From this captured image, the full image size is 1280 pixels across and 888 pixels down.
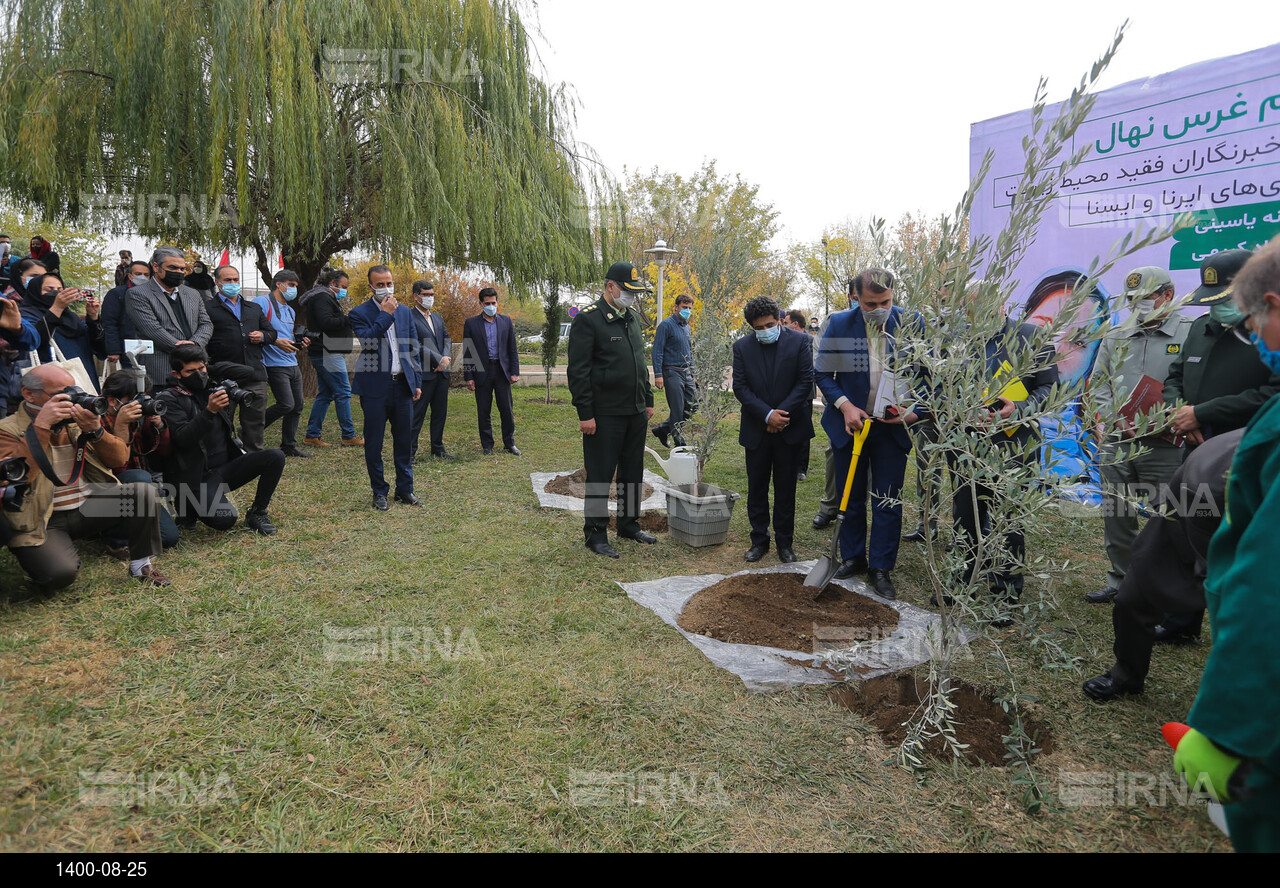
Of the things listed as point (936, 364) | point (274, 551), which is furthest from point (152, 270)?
point (936, 364)

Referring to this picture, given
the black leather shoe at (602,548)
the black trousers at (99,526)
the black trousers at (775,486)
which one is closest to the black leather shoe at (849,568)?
the black trousers at (775,486)

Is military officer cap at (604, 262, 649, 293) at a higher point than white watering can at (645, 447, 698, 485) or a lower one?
higher

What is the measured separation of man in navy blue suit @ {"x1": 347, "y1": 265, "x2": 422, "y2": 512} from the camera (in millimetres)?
5918

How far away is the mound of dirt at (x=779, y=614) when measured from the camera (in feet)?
12.1

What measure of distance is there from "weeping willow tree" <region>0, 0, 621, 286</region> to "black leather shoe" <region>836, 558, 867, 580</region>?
6.89 m

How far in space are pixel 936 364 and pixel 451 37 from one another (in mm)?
9370

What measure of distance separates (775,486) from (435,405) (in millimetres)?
4733

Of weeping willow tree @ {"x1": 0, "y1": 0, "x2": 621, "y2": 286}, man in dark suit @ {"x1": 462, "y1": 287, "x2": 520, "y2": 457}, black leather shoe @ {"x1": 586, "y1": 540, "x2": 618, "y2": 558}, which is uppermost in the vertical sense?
weeping willow tree @ {"x1": 0, "y1": 0, "x2": 621, "y2": 286}

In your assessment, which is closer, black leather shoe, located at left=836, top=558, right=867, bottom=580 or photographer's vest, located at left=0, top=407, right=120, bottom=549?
photographer's vest, located at left=0, top=407, right=120, bottom=549

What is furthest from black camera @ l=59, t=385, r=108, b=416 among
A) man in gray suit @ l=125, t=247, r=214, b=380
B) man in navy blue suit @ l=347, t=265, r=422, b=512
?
man in gray suit @ l=125, t=247, r=214, b=380

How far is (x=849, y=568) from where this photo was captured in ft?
15.3

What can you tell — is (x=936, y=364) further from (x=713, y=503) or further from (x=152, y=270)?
(x=152, y=270)

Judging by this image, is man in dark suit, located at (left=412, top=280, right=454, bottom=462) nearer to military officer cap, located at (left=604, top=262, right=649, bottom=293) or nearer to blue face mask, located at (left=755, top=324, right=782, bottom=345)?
military officer cap, located at (left=604, top=262, right=649, bottom=293)

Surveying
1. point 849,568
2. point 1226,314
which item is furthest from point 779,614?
point 1226,314
